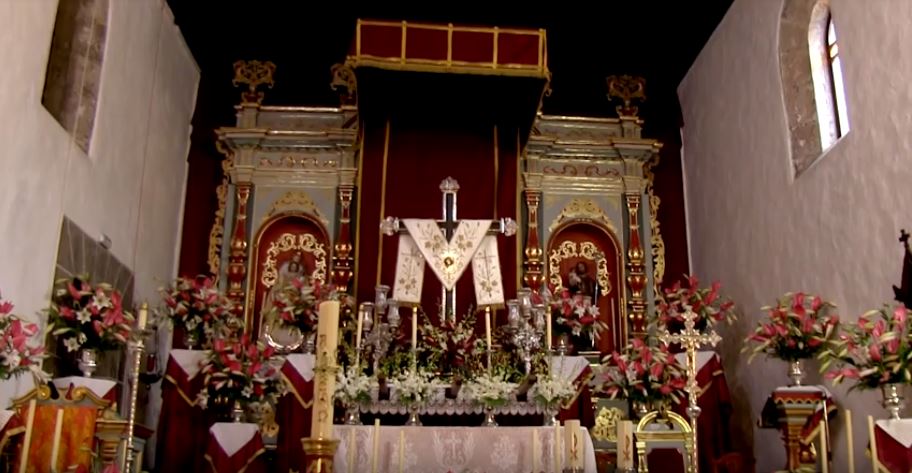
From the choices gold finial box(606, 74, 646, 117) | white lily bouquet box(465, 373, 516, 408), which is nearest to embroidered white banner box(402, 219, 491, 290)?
white lily bouquet box(465, 373, 516, 408)

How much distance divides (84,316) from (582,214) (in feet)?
19.2

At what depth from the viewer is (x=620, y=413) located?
31.3 feet

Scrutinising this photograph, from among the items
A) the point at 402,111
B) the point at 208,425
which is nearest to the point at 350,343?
the point at 208,425

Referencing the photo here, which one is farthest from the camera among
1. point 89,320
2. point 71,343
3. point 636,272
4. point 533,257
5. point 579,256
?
point 579,256

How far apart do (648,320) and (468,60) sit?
3.51 meters

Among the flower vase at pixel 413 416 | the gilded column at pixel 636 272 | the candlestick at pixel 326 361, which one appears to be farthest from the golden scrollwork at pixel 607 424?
the candlestick at pixel 326 361

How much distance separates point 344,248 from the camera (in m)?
10.5

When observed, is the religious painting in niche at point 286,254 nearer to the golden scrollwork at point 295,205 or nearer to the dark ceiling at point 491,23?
the golden scrollwork at point 295,205

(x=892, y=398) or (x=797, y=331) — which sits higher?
(x=797, y=331)

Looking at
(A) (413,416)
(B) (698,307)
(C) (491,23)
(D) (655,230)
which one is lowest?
(A) (413,416)

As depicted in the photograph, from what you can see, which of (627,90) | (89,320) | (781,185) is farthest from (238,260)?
(781,185)

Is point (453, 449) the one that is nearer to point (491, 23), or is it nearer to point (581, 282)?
point (581, 282)

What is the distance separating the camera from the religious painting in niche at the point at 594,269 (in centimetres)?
1060

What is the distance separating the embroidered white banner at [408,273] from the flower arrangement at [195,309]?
5.60 ft
